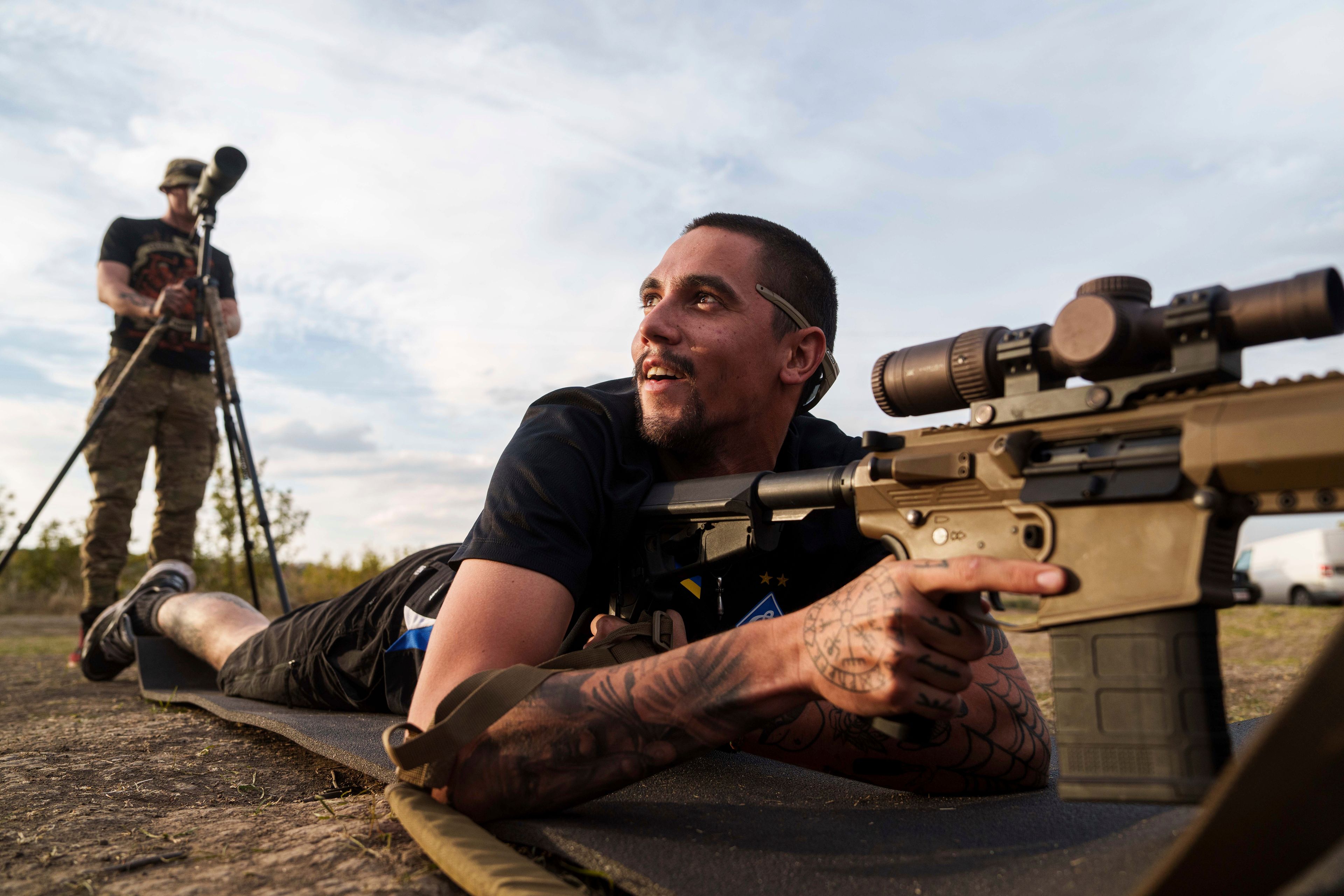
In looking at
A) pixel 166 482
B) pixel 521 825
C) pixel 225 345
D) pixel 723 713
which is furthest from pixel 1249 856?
pixel 166 482

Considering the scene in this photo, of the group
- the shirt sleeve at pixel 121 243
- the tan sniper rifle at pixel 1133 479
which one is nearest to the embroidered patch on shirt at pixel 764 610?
the tan sniper rifle at pixel 1133 479

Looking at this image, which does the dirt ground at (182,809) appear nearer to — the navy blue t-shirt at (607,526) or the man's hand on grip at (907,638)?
the navy blue t-shirt at (607,526)

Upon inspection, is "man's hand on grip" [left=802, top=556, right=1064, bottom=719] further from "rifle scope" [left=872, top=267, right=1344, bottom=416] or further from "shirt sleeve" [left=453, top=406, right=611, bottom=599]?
"shirt sleeve" [left=453, top=406, right=611, bottom=599]

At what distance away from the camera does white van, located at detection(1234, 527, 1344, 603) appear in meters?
22.9

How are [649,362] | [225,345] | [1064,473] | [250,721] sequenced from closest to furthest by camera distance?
1. [1064,473]
2. [649,362]
3. [250,721]
4. [225,345]

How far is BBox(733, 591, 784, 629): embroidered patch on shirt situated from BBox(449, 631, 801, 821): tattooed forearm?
0.87 m

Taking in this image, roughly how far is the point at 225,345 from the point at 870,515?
18.9ft

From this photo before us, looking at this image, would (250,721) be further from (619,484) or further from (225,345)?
(225,345)

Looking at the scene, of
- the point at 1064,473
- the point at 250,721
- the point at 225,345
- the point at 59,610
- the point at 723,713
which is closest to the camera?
the point at 1064,473

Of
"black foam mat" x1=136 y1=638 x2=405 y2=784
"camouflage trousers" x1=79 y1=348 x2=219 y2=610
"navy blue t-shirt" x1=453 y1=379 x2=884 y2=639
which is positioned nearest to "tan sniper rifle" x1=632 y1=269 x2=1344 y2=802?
"navy blue t-shirt" x1=453 y1=379 x2=884 y2=639

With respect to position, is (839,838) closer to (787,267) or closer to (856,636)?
(856,636)

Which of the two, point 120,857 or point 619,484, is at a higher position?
point 619,484

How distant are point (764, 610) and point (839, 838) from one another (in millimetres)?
1017

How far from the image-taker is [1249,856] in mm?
1181
